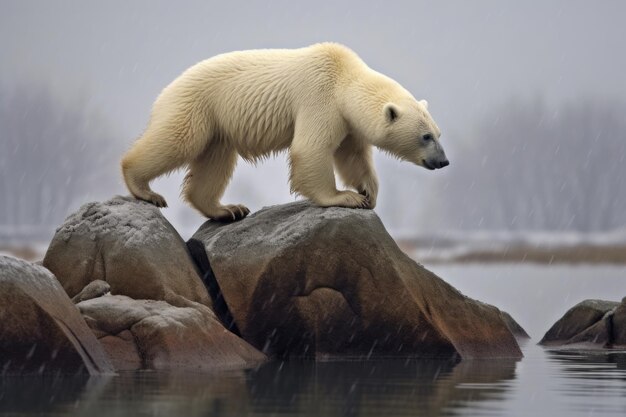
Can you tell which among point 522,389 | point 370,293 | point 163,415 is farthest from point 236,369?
point 163,415

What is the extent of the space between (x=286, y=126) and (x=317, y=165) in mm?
944

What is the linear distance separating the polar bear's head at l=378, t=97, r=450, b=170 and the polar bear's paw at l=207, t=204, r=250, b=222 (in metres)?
2.23

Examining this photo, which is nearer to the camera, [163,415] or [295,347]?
[163,415]

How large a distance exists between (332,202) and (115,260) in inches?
103

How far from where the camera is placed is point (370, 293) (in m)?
11.9

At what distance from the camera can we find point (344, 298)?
39.3 feet

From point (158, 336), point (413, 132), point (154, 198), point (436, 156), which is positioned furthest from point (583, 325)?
point (158, 336)

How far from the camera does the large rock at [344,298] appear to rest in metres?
11.9

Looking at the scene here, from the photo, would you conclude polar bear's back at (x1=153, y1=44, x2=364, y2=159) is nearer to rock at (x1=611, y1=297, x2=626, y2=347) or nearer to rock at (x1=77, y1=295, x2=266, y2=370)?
rock at (x1=77, y1=295, x2=266, y2=370)

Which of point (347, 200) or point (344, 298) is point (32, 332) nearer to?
point (344, 298)

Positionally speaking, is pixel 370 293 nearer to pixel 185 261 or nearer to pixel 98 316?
pixel 185 261

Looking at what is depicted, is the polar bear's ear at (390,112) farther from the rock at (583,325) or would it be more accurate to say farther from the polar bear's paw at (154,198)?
the rock at (583,325)

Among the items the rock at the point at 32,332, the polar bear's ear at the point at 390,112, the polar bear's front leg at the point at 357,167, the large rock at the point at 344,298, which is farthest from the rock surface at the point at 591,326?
the rock at the point at 32,332

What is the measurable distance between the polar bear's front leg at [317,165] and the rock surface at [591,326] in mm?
4277
